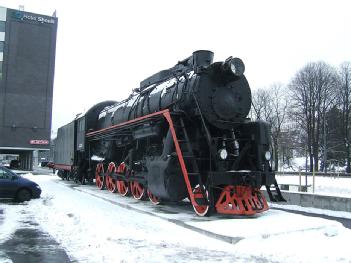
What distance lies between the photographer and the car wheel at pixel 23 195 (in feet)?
48.2

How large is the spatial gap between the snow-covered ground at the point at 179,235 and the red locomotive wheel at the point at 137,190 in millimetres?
2383

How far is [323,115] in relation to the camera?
5056 cm

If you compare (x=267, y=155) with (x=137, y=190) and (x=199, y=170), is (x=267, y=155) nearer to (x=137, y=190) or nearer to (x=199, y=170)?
(x=199, y=170)

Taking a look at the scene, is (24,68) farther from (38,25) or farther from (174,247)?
(174,247)

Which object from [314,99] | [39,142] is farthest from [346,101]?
[39,142]

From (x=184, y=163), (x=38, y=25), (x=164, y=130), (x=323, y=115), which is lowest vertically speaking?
(x=184, y=163)

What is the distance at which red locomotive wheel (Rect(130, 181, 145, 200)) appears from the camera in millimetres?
14523

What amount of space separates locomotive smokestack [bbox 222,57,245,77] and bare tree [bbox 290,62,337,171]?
40.8 m

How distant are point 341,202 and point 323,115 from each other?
39330 millimetres

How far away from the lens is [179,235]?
860 centimetres

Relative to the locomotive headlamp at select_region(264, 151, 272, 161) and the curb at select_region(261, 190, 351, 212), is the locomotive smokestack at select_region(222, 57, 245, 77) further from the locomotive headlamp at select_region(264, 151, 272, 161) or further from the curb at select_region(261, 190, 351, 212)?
the curb at select_region(261, 190, 351, 212)

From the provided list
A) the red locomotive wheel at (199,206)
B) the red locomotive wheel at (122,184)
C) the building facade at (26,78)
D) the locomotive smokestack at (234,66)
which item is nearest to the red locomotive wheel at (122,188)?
the red locomotive wheel at (122,184)

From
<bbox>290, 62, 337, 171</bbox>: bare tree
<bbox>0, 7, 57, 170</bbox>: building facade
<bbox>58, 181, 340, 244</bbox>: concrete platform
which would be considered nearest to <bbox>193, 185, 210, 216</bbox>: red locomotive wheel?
<bbox>58, 181, 340, 244</bbox>: concrete platform

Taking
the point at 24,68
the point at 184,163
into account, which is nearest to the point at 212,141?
the point at 184,163
